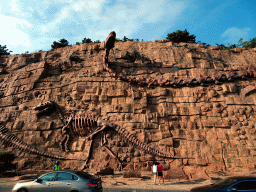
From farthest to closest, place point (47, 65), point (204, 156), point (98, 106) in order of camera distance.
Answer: point (47, 65) → point (98, 106) → point (204, 156)

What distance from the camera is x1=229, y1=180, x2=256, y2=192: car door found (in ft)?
13.4

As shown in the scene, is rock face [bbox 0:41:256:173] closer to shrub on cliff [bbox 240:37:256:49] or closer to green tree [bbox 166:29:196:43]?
shrub on cliff [bbox 240:37:256:49]

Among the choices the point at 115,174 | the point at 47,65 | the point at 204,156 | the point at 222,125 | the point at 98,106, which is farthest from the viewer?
the point at 47,65

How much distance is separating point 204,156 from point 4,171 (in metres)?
10.8

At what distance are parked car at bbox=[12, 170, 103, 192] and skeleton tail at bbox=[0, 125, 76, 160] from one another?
5.11 meters

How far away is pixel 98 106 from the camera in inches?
451

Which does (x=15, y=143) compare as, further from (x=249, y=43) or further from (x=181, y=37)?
(x=249, y=43)

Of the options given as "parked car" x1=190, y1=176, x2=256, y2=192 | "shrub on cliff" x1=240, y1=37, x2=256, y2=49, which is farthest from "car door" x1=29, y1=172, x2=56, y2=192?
"shrub on cliff" x1=240, y1=37, x2=256, y2=49

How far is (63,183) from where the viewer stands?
15.8 feet

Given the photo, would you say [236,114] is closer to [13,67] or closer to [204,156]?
[204,156]

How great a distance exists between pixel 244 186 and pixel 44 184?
211 inches

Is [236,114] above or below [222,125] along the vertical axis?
above

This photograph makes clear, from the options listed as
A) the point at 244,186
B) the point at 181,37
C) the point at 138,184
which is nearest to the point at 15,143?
the point at 138,184

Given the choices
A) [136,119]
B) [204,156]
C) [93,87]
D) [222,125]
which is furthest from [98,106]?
[222,125]
